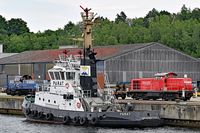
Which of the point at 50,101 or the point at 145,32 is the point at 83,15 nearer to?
the point at 50,101

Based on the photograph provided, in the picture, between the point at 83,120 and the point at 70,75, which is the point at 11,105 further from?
the point at 83,120

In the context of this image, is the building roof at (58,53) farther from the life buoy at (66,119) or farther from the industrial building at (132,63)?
the life buoy at (66,119)

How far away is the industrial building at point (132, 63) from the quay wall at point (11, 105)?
754 inches

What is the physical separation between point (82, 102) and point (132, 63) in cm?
4220

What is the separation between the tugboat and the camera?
152 feet

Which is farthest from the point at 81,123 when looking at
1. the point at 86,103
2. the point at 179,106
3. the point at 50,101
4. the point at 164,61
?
the point at 164,61

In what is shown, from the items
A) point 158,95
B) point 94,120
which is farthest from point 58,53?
point 94,120

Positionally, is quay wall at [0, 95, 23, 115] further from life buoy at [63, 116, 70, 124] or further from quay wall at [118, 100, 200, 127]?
quay wall at [118, 100, 200, 127]

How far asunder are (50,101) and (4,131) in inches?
254

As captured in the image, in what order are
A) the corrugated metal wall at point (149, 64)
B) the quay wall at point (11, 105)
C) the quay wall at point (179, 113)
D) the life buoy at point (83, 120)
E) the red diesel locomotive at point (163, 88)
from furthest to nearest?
the corrugated metal wall at point (149, 64) → the quay wall at point (11, 105) → the red diesel locomotive at point (163, 88) → the life buoy at point (83, 120) → the quay wall at point (179, 113)

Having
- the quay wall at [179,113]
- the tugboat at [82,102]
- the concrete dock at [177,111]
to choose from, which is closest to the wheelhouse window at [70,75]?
the tugboat at [82,102]

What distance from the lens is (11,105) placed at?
65562 mm

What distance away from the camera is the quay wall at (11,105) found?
6425cm

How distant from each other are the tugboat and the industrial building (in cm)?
3078
